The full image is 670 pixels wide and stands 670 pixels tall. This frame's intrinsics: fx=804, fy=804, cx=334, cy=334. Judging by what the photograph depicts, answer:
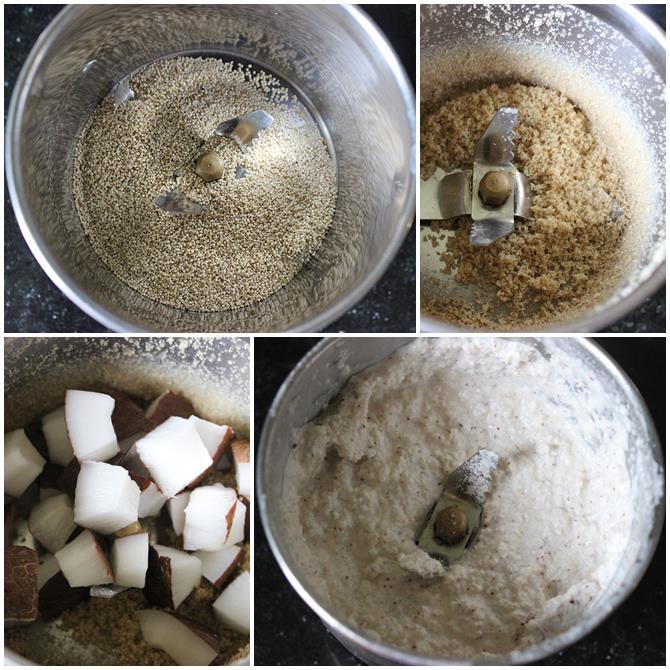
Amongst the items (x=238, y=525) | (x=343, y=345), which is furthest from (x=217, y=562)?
(x=343, y=345)

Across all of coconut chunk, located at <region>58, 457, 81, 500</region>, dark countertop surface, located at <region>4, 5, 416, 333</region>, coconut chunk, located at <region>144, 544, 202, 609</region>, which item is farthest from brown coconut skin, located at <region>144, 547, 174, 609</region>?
dark countertop surface, located at <region>4, 5, 416, 333</region>

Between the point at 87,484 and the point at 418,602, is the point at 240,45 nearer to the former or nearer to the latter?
the point at 87,484

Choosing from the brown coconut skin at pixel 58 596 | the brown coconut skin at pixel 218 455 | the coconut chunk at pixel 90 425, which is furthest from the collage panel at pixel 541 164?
the brown coconut skin at pixel 58 596

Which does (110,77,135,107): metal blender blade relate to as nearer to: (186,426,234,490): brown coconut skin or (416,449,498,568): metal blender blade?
(186,426,234,490): brown coconut skin

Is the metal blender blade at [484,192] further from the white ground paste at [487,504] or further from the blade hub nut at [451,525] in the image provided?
the blade hub nut at [451,525]

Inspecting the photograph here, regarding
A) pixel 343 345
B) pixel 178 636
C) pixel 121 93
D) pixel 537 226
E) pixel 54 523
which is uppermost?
pixel 121 93

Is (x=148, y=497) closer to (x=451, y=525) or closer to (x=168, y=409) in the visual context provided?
(x=168, y=409)

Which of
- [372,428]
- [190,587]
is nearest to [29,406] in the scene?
[190,587]
